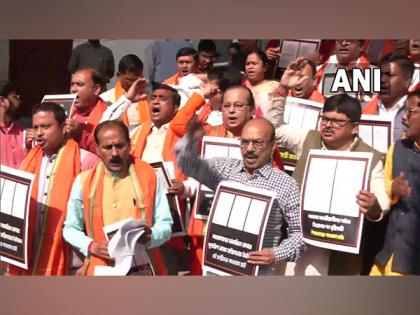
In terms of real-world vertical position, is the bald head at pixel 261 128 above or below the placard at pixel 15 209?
above

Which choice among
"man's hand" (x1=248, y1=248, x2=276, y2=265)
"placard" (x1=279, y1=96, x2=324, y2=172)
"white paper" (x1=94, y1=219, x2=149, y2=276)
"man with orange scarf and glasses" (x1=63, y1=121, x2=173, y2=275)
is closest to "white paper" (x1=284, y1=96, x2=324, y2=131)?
"placard" (x1=279, y1=96, x2=324, y2=172)

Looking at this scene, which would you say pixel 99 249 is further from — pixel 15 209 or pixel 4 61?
pixel 4 61

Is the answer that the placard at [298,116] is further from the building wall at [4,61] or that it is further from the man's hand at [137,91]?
the building wall at [4,61]

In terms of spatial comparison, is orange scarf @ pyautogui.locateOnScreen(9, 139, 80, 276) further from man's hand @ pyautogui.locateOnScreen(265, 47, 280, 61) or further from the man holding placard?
man's hand @ pyautogui.locateOnScreen(265, 47, 280, 61)

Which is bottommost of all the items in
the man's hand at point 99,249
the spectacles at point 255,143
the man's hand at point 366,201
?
the man's hand at point 99,249

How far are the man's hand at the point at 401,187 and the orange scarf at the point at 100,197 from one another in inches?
41.0

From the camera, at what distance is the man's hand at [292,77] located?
627cm

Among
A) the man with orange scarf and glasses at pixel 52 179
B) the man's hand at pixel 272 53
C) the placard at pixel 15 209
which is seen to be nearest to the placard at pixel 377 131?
the man's hand at pixel 272 53

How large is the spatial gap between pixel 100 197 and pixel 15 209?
1.20ft

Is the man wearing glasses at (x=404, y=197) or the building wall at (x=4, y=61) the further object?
the man wearing glasses at (x=404, y=197)

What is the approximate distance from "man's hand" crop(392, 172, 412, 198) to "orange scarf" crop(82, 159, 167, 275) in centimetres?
104

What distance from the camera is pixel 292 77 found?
629 centimetres

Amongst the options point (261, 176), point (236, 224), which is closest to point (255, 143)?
point (261, 176)
